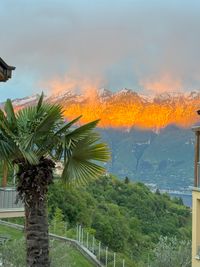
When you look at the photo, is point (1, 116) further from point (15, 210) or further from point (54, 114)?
point (15, 210)

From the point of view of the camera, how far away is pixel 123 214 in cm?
6869

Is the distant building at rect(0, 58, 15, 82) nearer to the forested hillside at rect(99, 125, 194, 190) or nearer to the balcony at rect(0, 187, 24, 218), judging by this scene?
the balcony at rect(0, 187, 24, 218)

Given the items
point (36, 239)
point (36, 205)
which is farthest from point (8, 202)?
point (36, 239)

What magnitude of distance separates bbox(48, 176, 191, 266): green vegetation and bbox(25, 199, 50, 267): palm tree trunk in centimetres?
4006

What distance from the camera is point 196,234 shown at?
62.1 feet

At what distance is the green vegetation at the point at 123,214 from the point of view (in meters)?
59.8

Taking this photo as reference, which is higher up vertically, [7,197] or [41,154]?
[41,154]

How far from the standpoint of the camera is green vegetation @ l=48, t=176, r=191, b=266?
59781mm

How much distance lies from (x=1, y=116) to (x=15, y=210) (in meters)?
9.41

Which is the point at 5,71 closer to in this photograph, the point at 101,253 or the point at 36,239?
the point at 36,239

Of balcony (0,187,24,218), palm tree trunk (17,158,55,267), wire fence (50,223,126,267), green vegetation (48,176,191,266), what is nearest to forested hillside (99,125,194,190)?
green vegetation (48,176,191,266)

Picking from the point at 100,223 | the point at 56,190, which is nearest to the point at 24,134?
the point at 56,190

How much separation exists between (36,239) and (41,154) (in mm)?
1750

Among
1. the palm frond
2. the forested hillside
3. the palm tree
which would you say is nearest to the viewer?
the palm tree
